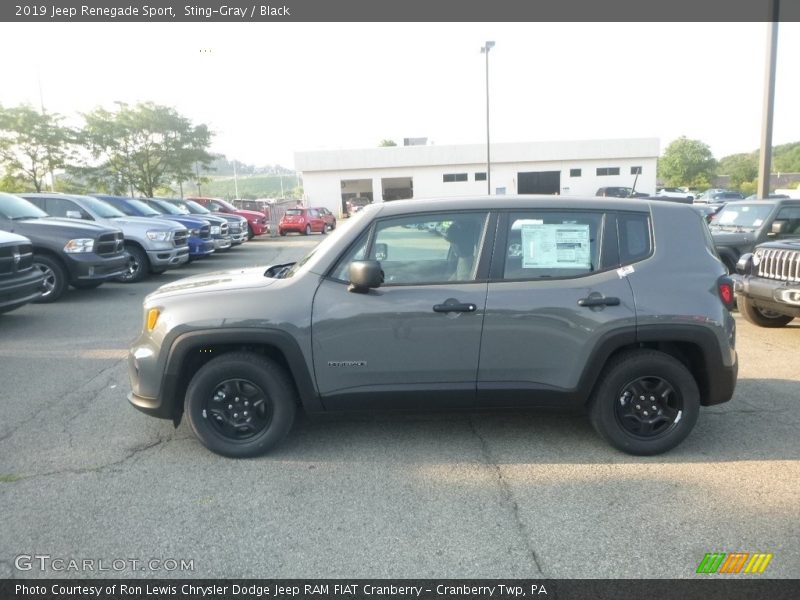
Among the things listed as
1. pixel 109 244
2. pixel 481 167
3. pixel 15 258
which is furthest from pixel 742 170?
pixel 15 258

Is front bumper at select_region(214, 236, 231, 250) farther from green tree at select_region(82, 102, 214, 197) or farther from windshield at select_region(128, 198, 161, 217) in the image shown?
green tree at select_region(82, 102, 214, 197)

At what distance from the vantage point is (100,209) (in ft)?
42.8

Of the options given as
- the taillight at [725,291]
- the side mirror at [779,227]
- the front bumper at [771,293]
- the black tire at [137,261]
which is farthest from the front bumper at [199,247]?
the taillight at [725,291]

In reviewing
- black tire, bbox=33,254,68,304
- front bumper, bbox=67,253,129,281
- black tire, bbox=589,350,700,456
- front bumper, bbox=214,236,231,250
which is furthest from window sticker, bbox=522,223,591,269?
front bumper, bbox=214,236,231,250

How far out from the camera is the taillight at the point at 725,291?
13.2ft

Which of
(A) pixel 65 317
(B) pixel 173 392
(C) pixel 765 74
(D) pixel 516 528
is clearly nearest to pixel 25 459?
(B) pixel 173 392

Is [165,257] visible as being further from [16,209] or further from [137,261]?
[16,209]

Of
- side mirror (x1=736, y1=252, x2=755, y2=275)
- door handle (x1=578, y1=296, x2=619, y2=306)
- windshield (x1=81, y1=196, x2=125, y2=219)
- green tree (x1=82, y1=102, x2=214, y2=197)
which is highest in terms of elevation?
green tree (x1=82, y1=102, x2=214, y2=197)

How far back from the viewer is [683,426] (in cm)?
404

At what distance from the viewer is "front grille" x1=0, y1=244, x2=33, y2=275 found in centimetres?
766

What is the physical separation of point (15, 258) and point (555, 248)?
7145 millimetres
